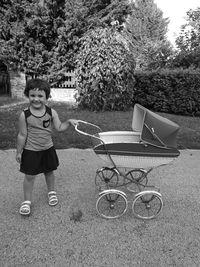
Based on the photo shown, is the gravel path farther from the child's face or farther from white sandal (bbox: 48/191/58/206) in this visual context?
the child's face

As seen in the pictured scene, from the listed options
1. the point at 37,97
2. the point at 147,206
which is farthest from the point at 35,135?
the point at 147,206

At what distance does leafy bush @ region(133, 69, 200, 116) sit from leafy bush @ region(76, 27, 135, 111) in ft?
3.71

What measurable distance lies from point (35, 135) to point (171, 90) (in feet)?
25.8

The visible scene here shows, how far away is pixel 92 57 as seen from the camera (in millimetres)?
8617

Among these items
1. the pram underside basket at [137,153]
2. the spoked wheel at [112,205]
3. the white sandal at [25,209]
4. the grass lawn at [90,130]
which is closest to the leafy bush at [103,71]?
the grass lawn at [90,130]

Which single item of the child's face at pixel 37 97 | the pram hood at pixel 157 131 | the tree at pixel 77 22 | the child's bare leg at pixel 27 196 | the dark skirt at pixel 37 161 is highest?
the tree at pixel 77 22

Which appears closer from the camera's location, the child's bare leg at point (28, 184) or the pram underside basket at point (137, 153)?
the pram underside basket at point (137, 153)

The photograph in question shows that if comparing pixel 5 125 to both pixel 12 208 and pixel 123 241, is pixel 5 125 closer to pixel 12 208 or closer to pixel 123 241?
pixel 12 208

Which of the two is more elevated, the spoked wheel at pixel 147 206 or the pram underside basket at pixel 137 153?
the pram underside basket at pixel 137 153

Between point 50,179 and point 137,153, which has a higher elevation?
point 137,153

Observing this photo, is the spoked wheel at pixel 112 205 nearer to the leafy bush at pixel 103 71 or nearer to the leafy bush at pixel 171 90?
the leafy bush at pixel 103 71

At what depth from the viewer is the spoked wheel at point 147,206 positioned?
2682 millimetres

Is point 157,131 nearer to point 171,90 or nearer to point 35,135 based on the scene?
point 35,135

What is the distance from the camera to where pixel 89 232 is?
8.05 ft
